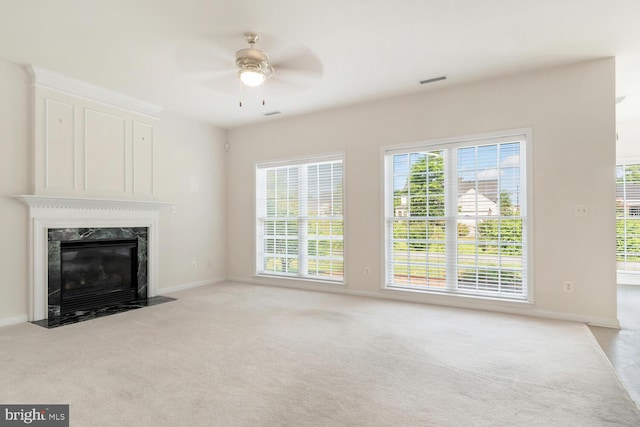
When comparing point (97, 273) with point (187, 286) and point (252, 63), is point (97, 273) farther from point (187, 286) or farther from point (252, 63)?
point (252, 63)

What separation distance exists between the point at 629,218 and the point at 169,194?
790 cm

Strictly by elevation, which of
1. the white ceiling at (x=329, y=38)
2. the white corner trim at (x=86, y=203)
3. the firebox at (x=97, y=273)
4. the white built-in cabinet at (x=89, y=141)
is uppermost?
the white ceiling at (x=329, y=38)

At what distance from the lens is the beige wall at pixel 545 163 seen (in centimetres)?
368

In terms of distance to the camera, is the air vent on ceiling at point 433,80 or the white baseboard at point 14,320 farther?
the air vent on ceiling at point 433,80

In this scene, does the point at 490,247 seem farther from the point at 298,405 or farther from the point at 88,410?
the point at 88,410

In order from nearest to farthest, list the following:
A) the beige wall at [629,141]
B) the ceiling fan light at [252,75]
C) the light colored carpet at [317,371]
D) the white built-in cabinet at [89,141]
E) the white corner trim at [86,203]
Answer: the light colored carpet at [317,371] → the ceiling fan light at [252,75] → the white corner trim at [86,203] → the white built-in cabinet at [89,141] → the beige wall at [629,141]

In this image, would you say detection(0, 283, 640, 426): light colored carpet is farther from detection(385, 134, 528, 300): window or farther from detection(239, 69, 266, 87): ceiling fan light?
detection(239, 69, 266, 87): ceiling fan light

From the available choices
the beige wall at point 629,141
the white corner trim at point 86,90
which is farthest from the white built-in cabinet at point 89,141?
the beige wall at point 629,141

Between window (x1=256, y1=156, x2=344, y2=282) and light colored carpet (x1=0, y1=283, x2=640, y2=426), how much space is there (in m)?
1.59

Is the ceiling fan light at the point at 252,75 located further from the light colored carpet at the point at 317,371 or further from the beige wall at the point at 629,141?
the beige wall at the point at 629,141

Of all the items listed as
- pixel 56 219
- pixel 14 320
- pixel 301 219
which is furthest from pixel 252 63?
pixel 14 320

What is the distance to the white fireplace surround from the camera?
3.84 metres

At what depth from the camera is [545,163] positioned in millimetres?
3928

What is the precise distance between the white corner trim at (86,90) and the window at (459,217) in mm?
3558
